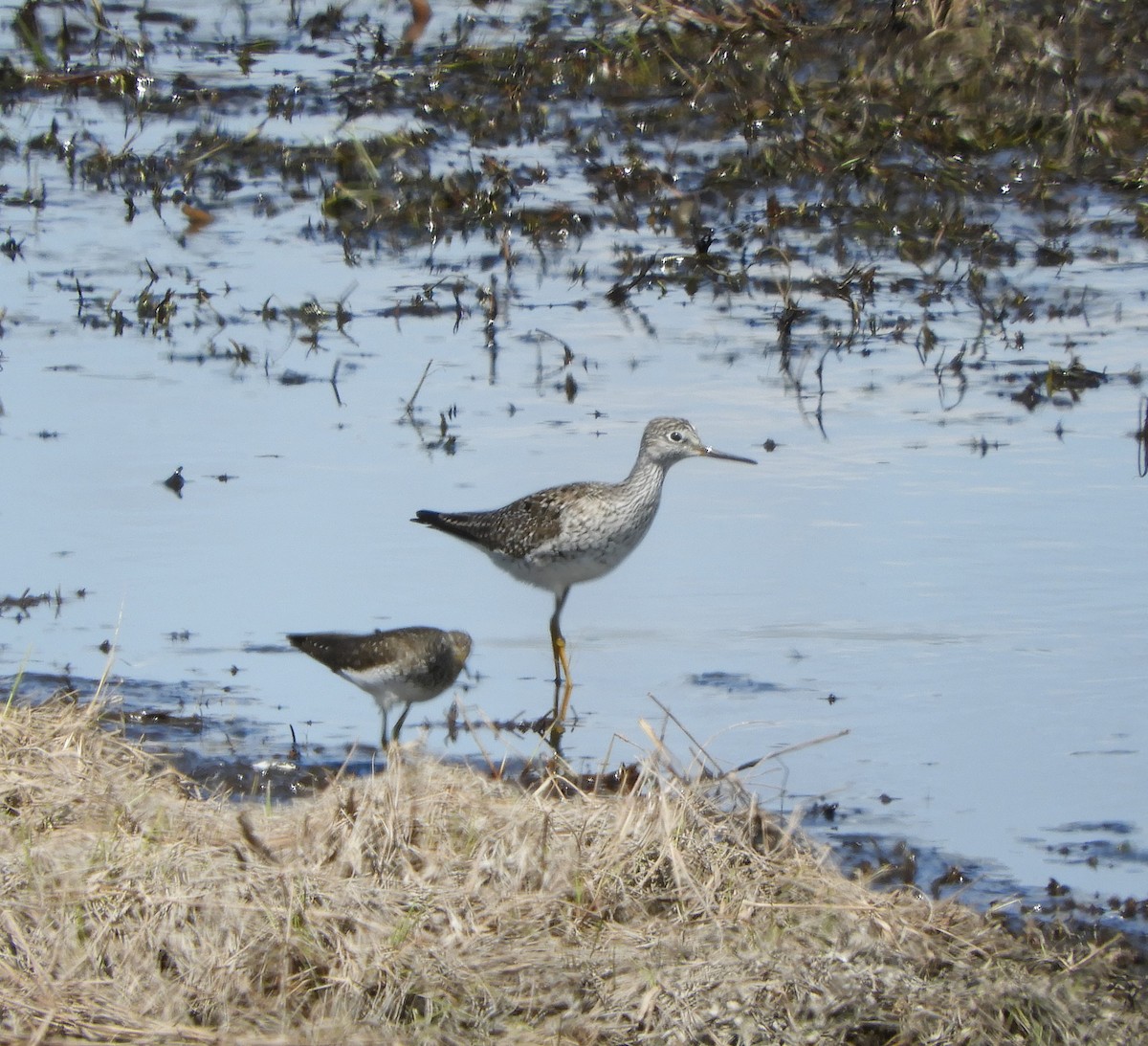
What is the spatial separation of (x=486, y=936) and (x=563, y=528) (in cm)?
352

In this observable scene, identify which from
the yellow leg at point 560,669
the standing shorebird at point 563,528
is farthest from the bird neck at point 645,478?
the yellow leg at point 560,669

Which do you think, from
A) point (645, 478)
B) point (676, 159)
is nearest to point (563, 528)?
point (645, 478)

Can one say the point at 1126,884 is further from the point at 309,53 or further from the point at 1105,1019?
the point at 309,53

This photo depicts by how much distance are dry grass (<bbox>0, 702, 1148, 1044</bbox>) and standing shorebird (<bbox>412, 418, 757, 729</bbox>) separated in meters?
2.81

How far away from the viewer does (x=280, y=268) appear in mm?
12453

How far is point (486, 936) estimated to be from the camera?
4.99 meters

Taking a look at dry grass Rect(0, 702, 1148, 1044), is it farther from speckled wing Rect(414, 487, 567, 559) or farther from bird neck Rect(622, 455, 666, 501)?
bird neck Rect(622, 455, 666, 501)

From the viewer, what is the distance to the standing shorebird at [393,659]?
23.2 feet

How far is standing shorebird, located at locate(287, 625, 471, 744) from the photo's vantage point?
708 centimetres

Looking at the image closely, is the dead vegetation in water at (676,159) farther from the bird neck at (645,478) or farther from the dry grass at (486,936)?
the dry grass at (486,936)

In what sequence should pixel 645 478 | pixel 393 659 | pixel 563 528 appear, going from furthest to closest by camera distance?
pixel 645 478 → pixel 563 528 → pixel 393 659

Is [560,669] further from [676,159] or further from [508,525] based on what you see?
[676,159]

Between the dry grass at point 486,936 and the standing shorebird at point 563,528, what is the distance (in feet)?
9.22

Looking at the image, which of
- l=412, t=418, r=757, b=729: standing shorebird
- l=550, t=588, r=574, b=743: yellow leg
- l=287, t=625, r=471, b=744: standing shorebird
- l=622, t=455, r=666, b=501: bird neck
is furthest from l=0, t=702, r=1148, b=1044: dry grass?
l=622, t=455, r=666, b=501: bird neck
